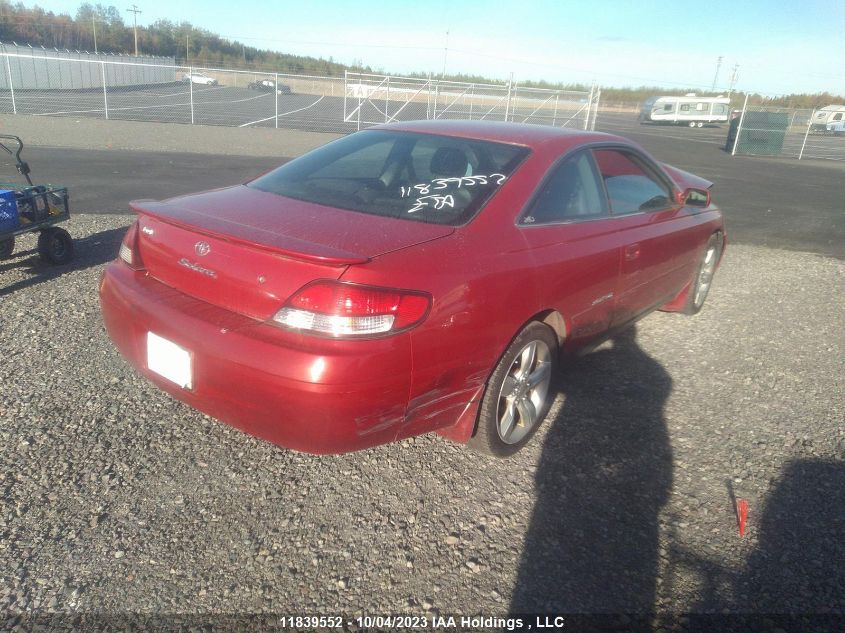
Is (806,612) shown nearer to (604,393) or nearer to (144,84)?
(604,393)

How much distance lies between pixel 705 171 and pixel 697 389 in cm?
1594

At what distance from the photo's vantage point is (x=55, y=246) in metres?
5.43

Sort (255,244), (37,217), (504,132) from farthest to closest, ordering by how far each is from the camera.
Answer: (37,217) < (504,132) < (255,244)

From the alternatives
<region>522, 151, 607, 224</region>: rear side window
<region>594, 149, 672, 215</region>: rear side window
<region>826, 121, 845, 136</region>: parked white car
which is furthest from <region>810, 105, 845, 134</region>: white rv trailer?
<region>522, 151, 607, 224</region>: rear side window

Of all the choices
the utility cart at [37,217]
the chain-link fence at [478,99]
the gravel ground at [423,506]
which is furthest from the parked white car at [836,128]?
the utility cart at [37,217]

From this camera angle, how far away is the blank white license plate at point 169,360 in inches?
99.0

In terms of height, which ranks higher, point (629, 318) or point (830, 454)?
point (629, 318)

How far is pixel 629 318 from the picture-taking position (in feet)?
13.3

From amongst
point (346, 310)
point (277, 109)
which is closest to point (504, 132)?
point (346, 310)

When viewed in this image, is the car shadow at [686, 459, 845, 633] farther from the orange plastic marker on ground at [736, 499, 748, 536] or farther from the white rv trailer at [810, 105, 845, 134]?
the white rv trailer at [810, 105, 845, 134]

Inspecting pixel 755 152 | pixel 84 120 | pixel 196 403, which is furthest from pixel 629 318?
pixel 755 152

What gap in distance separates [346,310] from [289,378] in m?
0.31

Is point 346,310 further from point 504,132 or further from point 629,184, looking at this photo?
point 629,184

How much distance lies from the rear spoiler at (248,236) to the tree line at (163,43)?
4943 centimetres
